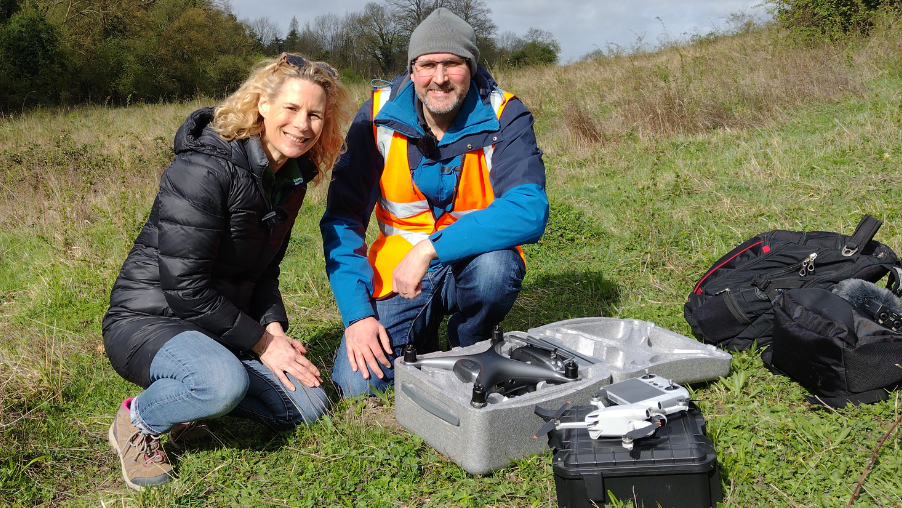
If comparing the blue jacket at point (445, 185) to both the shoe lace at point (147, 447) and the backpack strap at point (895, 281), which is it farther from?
the backpack strap at point (895, 281)

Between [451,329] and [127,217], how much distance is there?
3.85 m

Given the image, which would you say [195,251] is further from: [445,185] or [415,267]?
[445,185]

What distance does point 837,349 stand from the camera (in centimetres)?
256

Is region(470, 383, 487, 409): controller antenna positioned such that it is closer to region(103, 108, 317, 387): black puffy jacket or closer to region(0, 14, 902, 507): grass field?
region(0, 14, 902, 507): grass field

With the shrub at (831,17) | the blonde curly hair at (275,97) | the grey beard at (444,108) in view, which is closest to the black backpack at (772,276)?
the grey beard at (444,108)

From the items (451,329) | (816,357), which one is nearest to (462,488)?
(451,329)

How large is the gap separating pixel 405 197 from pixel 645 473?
1.86 meters

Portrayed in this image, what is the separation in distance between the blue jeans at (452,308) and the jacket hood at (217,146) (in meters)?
1.06

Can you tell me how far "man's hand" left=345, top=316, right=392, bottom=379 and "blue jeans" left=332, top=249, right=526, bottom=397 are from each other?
0.13 m

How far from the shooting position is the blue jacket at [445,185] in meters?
2.87

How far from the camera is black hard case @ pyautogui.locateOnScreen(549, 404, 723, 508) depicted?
6.46 feet

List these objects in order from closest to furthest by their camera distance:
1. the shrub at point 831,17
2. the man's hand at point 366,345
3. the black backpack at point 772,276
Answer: the man's hand at point 366,345
the black backpack at point 772,276
the shrub at point 831,17

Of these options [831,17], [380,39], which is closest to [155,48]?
[380,39]

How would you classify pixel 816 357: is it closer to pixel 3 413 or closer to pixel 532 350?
pixel 532 350
